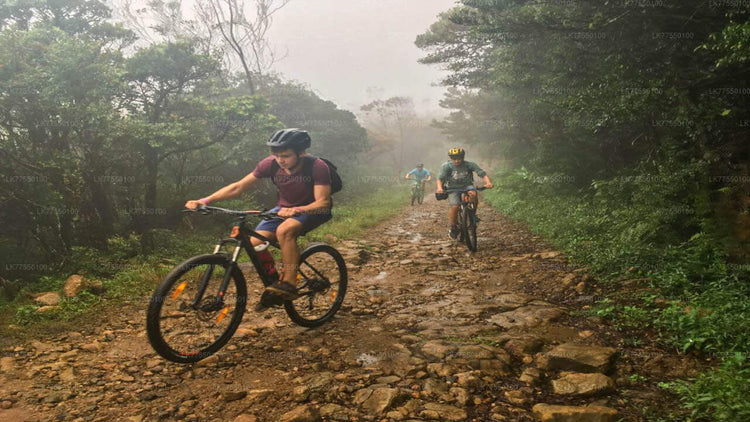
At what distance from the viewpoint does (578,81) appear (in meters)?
9.17

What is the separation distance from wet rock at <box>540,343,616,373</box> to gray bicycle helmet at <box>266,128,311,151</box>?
325 cm

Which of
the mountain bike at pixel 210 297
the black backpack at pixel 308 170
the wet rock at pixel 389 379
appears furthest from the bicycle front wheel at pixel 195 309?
the wet rock at pixel 389 379

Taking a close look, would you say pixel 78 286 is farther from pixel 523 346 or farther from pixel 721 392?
pixel 721 392

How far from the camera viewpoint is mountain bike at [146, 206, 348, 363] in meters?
3.42

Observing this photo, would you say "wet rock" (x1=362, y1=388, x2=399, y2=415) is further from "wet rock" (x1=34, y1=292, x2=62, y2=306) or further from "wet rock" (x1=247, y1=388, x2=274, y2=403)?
"wet rock" (x1=34, y1=292, x2=62, y2=306)

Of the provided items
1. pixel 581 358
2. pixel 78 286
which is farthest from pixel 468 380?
pixel 78 286

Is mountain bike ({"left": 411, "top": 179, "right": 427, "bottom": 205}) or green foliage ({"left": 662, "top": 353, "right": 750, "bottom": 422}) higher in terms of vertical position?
mountain bike ({"left": 411, "top": 179, "right": 427, "bottom": 205})

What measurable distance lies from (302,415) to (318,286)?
6.74 feet

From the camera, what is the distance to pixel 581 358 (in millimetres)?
3451

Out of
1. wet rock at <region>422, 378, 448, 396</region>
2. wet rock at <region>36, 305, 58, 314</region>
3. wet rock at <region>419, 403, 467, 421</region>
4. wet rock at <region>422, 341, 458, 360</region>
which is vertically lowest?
wet rock at <region>419, 403, 467, 421</region>

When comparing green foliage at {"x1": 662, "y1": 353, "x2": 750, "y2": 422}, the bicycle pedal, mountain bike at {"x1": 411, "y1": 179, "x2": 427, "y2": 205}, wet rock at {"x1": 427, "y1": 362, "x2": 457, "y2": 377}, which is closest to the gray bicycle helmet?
the bicycle pedal

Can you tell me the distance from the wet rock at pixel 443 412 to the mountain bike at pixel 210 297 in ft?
6.43

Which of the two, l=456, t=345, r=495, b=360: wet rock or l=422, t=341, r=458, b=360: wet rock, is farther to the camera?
l=422, t=341, r=458, b=360: wet rock

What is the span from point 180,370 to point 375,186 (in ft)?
84.9
